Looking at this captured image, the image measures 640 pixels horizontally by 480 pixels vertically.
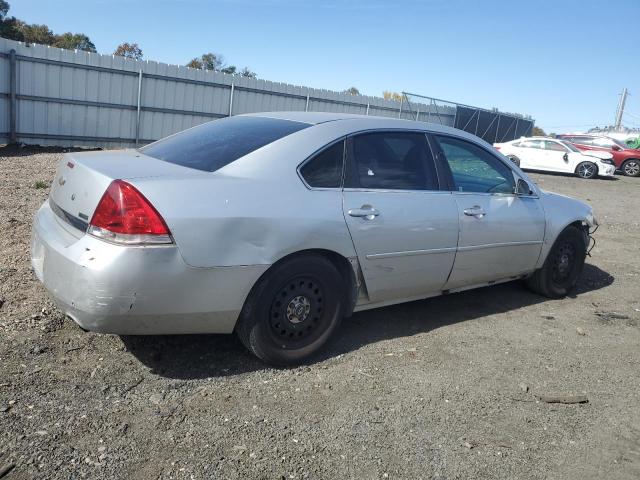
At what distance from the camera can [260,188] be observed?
3385 millimetres

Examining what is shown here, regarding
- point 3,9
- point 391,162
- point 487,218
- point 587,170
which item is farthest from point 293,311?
point 3,9

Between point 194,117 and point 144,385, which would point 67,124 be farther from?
point 144,385

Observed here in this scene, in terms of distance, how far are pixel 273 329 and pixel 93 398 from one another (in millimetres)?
1074

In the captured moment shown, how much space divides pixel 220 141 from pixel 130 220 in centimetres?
111

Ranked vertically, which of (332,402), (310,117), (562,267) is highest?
(310,117)

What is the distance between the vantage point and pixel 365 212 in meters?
3.81

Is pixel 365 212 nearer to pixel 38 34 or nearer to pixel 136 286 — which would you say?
pixel 136 286

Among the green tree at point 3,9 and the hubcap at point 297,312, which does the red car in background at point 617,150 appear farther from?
the green tree at point 3,9

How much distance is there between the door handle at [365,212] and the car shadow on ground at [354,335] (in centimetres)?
93

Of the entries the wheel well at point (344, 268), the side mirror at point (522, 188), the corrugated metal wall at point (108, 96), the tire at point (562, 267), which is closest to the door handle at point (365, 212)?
the wheel well at point (344, 268)

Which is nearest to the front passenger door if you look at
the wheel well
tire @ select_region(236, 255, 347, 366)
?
the wheel well

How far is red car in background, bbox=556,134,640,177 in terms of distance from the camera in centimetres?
2434

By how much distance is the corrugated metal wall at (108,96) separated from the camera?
12992 millimetres

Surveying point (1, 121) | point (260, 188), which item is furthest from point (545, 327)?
point (1, 121)
